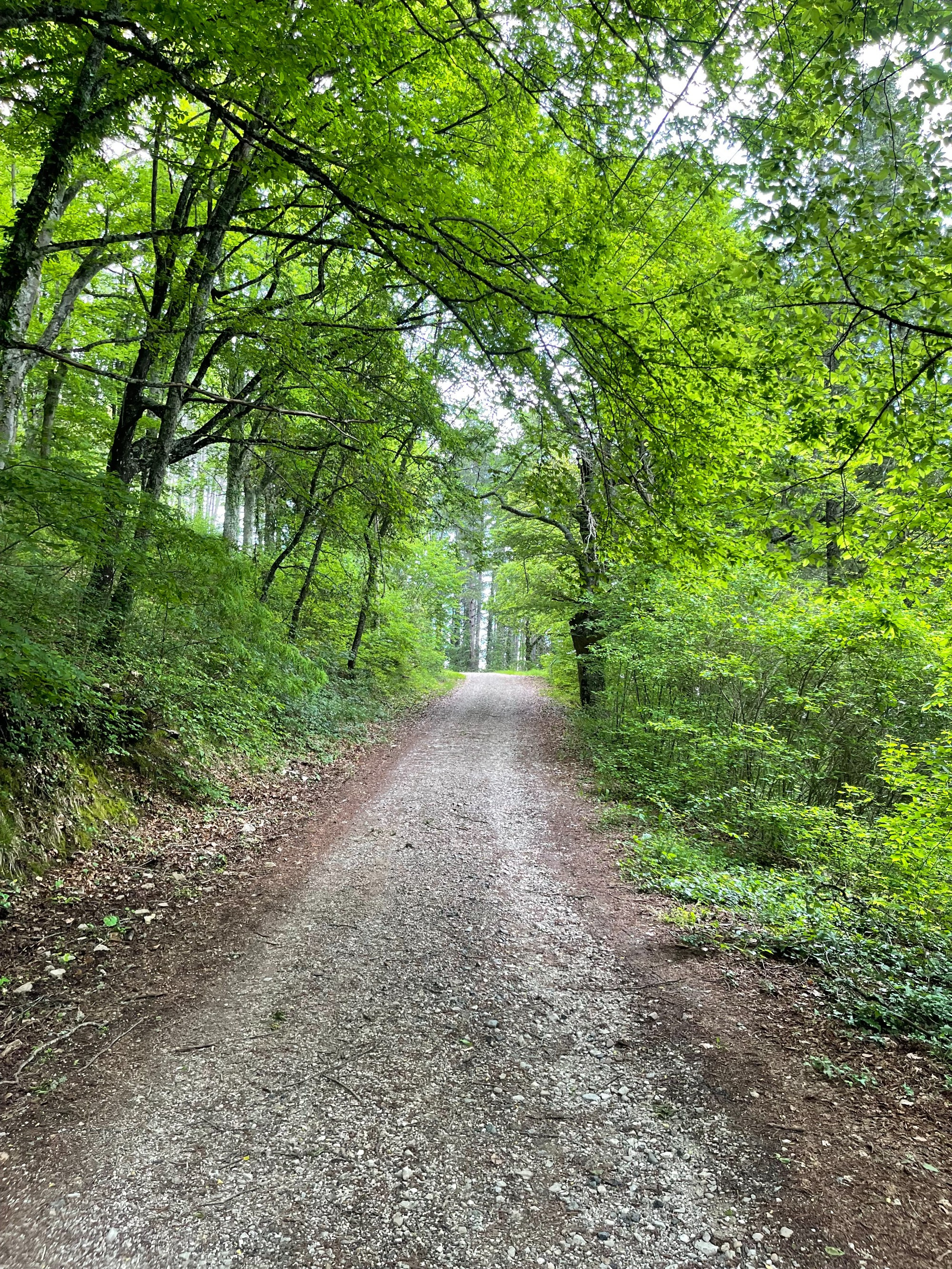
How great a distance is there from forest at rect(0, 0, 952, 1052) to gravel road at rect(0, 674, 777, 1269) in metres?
1.59

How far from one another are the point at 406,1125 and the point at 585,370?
14.5 feet

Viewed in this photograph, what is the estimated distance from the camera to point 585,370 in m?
4.02

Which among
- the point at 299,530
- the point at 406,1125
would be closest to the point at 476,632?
the point at 299,530

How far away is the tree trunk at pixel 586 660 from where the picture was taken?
13.6 metres

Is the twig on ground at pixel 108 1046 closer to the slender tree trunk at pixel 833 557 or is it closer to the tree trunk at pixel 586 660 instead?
the slender tree trunk at pixel 833 557

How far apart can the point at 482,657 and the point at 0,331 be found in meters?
47.1

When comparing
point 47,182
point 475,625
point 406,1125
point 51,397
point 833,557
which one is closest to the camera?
point 406,1125

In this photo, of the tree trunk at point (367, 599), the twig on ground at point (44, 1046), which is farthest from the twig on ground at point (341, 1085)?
the tree trunk at point (367, 599)

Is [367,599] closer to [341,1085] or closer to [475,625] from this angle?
[341,1085]

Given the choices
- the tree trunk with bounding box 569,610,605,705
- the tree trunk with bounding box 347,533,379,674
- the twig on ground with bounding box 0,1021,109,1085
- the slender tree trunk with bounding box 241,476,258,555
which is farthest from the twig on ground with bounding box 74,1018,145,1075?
the slender tree trunk with bounding box 241,476,258,555

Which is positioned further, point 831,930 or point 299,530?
point 299,530

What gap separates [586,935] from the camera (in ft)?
16.4

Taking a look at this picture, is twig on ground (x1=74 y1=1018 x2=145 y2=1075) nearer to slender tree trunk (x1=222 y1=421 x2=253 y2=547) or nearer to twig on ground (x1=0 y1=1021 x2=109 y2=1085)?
twig on ground (x1=0 y1=1021 x2=109 y2=1085)

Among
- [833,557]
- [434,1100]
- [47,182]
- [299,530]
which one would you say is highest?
[47,182]
